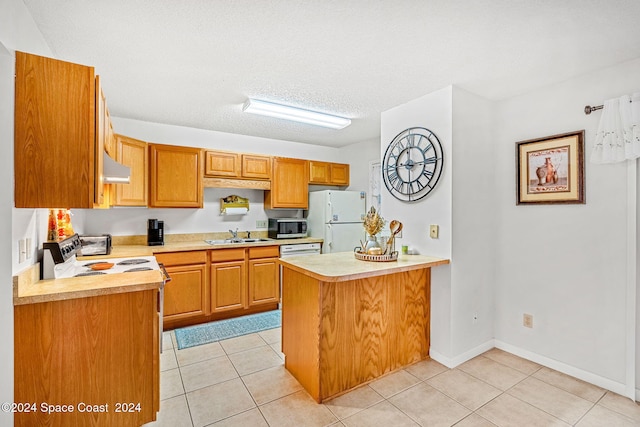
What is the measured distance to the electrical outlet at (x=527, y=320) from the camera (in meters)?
2.63

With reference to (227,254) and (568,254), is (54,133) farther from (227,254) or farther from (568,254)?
(568,254)

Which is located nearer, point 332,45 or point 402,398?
point 332,45

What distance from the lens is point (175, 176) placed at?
3.61 metres

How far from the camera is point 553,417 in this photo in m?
1.90

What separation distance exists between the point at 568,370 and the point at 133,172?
4.48 m

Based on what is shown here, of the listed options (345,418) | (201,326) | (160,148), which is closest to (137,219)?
(160,148)

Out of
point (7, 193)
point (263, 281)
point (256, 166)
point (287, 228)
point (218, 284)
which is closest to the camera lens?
point (7, 193)

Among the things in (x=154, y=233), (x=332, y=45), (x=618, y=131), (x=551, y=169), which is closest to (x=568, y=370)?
(x=551, y=169)

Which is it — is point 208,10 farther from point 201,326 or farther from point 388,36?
point 201,326

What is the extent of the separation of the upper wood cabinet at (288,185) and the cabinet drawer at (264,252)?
2.20ft

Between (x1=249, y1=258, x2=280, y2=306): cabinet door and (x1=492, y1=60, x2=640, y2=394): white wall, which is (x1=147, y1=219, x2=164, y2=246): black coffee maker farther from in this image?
(x1=492, y1=60, x2=640, y2=394): white wall

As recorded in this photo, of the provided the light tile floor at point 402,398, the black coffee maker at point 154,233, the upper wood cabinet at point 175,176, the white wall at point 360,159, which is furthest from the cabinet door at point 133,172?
the white wall at point 360,159

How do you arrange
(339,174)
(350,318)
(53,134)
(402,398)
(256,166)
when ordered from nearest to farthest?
(53,134) < (402,398) < (350,318) < (256,166) < (339,174)

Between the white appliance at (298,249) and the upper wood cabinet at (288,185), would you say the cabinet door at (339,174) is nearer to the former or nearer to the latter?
the upper wood cabinet at (288,185)
